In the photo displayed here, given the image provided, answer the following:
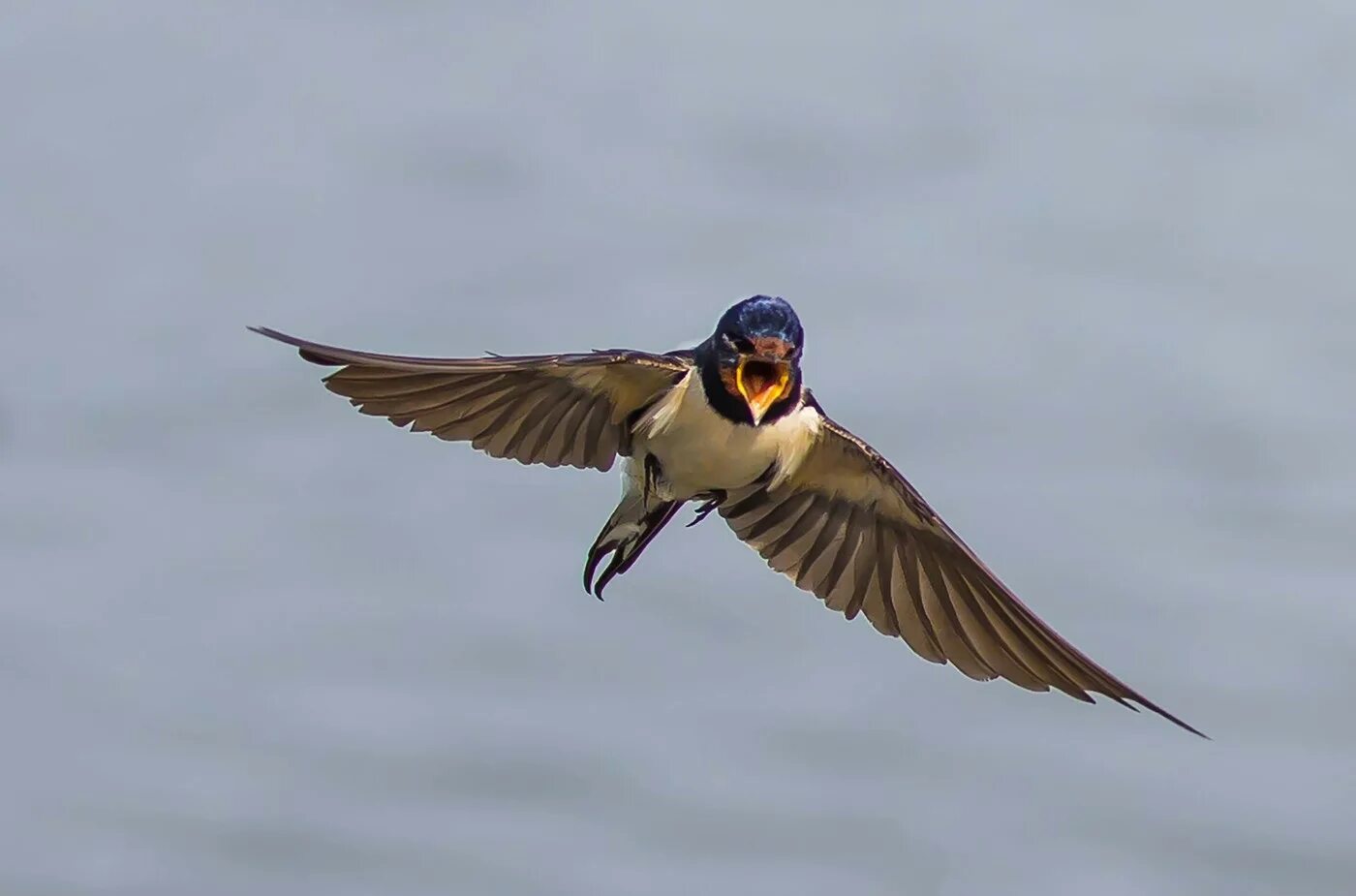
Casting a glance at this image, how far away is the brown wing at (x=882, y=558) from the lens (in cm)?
580

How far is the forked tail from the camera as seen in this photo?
5.75m

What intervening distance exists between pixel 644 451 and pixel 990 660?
0.86 m

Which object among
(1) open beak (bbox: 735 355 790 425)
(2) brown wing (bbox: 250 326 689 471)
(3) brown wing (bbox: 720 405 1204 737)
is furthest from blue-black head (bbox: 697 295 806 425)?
(3) brown wing (bbox: 720 405 1204 737)

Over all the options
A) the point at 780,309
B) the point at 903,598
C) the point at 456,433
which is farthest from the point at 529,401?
the point at 903,598

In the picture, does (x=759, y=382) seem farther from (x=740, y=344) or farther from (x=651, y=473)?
(x=651, y=473)

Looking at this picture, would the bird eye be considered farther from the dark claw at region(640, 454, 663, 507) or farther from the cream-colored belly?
the dark claw at region(640, 454, 663, 507)

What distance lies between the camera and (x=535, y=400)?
5.55 metres

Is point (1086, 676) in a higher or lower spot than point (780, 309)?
lower

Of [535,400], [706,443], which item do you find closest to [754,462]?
[706,443]

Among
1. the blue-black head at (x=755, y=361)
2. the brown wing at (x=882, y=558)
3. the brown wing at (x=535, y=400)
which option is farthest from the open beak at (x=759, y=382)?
the brown wing at (x=882, y=558)

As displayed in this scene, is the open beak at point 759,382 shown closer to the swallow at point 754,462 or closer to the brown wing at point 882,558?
the swallow at point 754,462

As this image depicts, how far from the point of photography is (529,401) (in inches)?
219

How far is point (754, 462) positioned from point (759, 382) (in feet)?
0.65

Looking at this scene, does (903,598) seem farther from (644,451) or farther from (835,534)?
(644,451)
